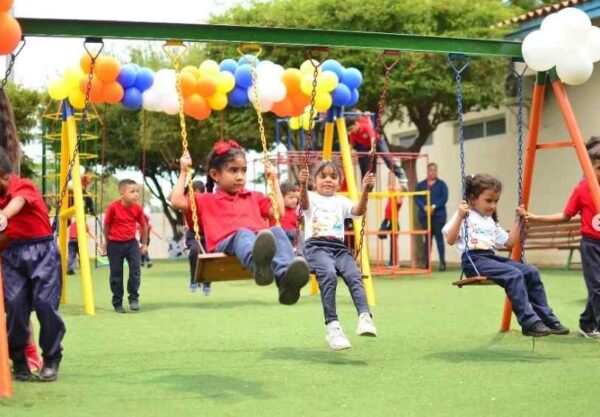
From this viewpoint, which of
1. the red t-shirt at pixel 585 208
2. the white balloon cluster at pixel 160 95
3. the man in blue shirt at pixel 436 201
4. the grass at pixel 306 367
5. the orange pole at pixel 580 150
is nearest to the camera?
the grass at pixel 306 367

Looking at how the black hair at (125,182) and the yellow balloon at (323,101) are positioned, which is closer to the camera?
the black hair at (125,182)

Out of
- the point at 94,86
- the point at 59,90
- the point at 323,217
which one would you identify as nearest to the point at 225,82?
the point at 94,86

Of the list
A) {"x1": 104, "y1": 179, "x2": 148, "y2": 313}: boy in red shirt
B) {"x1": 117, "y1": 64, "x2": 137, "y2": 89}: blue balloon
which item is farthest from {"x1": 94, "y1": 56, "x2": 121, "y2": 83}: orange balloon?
{"x1": 104, "y1": 179, "x2": 148, "y2": 313}: boy in red shirt

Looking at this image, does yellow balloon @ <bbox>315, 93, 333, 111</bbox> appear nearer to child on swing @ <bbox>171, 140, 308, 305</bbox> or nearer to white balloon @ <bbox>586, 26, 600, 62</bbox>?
white balloon @ <bbox>586, 26, 600, 62</bbox>

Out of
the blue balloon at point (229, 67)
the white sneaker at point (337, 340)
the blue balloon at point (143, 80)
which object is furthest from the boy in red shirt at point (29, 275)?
the blue balloon at point (229, 67)

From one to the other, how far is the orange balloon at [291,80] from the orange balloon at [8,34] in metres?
6.15

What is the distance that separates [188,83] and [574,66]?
18.2 ft

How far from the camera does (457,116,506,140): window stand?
23.0m

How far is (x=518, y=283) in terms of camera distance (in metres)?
7.23

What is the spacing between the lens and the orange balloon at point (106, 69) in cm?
1085

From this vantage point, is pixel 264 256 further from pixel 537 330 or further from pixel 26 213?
pixel 537 330

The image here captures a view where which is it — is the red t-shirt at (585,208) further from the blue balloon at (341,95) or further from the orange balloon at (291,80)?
the orange balloon at (291,80)

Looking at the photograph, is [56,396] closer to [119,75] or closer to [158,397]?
[158,397]

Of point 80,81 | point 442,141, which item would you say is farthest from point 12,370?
point 442,141
